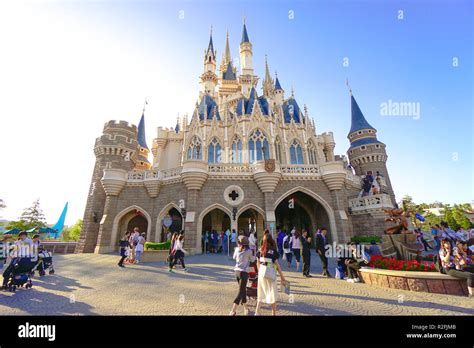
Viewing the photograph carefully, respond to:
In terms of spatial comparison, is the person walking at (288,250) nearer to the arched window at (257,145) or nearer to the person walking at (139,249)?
the person walking at (139,249)

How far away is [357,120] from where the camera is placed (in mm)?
30156

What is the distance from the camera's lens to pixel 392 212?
898cm

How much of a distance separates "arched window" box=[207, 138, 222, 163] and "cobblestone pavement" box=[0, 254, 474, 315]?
1716 cm

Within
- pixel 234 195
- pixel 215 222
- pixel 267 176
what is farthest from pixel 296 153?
pixel 215 222

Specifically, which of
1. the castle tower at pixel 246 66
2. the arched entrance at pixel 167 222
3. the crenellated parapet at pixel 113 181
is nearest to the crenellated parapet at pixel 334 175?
the arched entrance at pixel 167 222

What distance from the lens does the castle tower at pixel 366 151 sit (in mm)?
26844

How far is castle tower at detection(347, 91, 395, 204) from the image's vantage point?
26844 millimetres

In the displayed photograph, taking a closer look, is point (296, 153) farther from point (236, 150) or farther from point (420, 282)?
point (420, 282)

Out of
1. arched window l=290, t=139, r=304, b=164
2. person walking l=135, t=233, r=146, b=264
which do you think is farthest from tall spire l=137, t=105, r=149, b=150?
person walking l=135, t=233, r=146, b=264

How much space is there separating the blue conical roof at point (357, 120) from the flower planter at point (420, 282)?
89.2 feet

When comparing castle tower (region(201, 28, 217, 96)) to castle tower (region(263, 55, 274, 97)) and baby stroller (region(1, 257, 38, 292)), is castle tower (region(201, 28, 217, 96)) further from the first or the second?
baby stroller (region(1, 257, 38, 292))

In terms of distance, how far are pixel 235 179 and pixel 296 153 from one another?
11396mm
